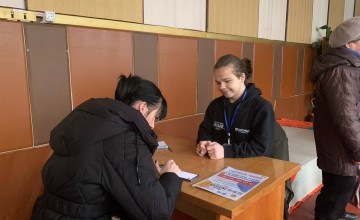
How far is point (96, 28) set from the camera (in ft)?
7.29

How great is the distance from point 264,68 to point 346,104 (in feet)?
8.74

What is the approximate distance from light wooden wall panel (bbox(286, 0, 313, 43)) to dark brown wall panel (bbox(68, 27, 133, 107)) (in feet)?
10.2

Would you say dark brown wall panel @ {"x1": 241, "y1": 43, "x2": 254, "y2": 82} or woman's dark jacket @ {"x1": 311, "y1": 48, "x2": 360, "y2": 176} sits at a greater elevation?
dark brown wall panel @ {"x1": 241, "y1": 43, "x2": 254, "y2": 82}

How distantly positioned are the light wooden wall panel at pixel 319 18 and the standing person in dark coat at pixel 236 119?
400 cm

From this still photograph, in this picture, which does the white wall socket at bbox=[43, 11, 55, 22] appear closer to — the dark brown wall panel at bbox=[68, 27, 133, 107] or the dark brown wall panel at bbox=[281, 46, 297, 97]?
the dark brown wall panel at bbox=[68, 27, 133, 107]

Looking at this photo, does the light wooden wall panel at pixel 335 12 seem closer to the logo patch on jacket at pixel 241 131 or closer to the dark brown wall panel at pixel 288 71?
the dark brown wall panel at pixel 288 71

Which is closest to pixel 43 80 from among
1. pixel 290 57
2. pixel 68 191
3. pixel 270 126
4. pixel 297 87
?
pixel 68 191

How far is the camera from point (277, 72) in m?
4.53

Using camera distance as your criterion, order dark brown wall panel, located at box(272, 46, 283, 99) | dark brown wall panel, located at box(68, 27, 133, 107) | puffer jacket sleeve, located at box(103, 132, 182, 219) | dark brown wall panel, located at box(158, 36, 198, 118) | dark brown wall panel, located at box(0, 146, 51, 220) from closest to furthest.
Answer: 1. puffer jacket sleeve, located at box(103, 132, 182, 219)
2. dark brown wall panel, located at box(0, 146, 51, 220)
3. dark brown wall panel, located at box(68, 27, 133, 107)
4. dark brown wall panel, located at box(158, 36, 198, 118)
5. dark brown wall panel, located at box(272, 46, 283, 99)

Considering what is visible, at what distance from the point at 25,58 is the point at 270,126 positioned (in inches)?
60.4

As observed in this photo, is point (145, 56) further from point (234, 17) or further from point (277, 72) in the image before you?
point (277, 72)

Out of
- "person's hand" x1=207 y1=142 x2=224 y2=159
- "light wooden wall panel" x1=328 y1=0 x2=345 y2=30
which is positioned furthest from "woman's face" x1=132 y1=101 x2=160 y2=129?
"light wooden wall panel" x1=328 y1=0 x2=345 y2=30

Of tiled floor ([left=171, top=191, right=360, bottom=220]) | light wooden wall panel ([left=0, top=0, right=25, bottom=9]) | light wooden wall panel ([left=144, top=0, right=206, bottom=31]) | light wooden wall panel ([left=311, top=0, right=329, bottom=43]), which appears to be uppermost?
light wooden wall panel ([left=311, top=0, right=329, bottom=43])

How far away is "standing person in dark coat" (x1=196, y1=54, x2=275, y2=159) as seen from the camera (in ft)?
5.58
